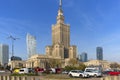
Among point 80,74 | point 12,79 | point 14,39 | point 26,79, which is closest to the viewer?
point 26,79

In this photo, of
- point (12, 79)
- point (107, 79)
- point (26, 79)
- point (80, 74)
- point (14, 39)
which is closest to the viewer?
point (107, 79)

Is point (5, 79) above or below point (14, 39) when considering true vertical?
below

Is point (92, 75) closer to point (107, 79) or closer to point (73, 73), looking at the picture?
point (73, 73)

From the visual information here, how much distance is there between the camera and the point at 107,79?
93.5 feet

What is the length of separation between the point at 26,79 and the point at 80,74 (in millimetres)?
34169

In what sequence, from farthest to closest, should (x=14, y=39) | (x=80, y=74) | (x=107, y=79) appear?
(x=14, y=39) < (x=80, y=74) < (x=107, y=79)

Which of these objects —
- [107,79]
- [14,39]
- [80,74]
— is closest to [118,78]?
[107,79]

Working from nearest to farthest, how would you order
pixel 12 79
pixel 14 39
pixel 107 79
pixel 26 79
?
pixel 107 79 < pixel 26 79 < pixel 12 79 < pixel 14 39

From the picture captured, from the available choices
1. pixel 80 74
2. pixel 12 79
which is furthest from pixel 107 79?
pixel 80 74

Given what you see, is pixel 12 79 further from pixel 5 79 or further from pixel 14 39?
pixel 14 39

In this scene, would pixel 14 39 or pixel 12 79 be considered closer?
pixel 12 79

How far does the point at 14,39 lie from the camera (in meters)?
132

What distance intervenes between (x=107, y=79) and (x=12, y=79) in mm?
12860

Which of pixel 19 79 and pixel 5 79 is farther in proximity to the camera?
pixel 5 79
